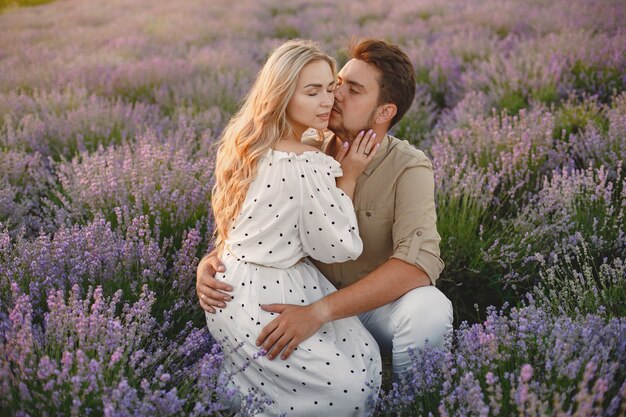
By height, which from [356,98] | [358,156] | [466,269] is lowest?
[466,269]

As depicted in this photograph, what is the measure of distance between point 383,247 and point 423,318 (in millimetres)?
390

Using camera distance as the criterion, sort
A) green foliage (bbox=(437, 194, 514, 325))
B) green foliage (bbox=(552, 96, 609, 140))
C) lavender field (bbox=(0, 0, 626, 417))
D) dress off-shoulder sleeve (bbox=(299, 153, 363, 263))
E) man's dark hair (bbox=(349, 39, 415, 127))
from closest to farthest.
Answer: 1. lavender field (bbox=(0, 0, 626, 417))
2. dress off-shoulder sleeve (bbox=(299, 153, 363, 263))
3. man's dark hair (bbox=(349, 39, 415, 127))
4. green foliage (bbox=(437, 194, 514, 325))
5. green foliage (bbox=(552, 96, 609, 140))

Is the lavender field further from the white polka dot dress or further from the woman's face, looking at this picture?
the woman's face

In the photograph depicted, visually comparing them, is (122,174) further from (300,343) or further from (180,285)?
(300,343)

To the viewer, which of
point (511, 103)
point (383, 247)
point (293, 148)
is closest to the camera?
point (293, 148)

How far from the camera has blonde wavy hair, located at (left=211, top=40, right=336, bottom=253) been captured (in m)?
→ 2.28

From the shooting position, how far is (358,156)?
2.34 metres

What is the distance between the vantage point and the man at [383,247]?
2.24 meters

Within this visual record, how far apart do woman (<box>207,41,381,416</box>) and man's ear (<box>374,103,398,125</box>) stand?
24cm

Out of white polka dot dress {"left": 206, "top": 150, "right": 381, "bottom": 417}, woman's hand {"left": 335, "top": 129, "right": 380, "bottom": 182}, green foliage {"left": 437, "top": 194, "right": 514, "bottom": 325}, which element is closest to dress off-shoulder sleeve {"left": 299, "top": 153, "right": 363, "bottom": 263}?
white polka dot dress {"left": 206, "top": 150, "right": 381, "bottom": 417}

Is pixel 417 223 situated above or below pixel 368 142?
below

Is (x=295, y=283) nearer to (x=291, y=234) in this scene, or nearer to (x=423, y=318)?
(x=291, y=234)

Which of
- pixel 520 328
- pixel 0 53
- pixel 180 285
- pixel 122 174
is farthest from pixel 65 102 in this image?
pixel 520 328

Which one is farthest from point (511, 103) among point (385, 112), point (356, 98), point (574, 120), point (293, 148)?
point (293, 148)
